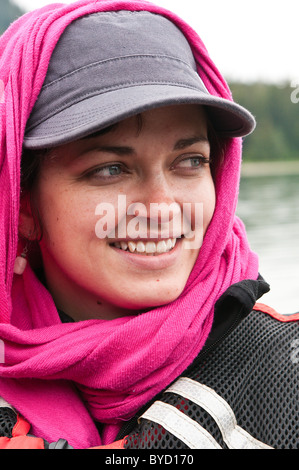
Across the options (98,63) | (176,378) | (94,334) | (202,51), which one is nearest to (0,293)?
(94,334)

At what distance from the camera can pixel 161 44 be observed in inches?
67.4

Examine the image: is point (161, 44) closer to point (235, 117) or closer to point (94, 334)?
point (235, 117)

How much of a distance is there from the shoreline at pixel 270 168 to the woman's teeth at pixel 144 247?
34.5 meters

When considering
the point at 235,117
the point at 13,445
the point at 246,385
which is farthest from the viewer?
the point at 235,117

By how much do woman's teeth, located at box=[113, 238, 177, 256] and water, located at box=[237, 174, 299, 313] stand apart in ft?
11.1

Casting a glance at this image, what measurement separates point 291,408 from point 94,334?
1.91ft

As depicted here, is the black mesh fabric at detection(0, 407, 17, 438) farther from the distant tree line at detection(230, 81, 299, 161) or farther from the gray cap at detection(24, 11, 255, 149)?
the distant tree line at detection(230, 81, 299, 161)

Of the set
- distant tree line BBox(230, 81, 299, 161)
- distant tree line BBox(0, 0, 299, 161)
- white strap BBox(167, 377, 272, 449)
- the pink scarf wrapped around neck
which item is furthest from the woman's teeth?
distant tree line BBox(230, 81, 299, 161)

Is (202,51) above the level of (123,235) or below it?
above

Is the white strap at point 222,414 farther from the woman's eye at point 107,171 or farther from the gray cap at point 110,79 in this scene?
the gray cap at point 110,79

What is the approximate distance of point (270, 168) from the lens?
1550 inches

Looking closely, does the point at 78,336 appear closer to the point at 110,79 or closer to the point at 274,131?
the point at 110,79

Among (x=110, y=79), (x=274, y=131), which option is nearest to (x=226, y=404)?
(x=110, y=79)

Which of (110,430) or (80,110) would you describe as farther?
(110,430)
